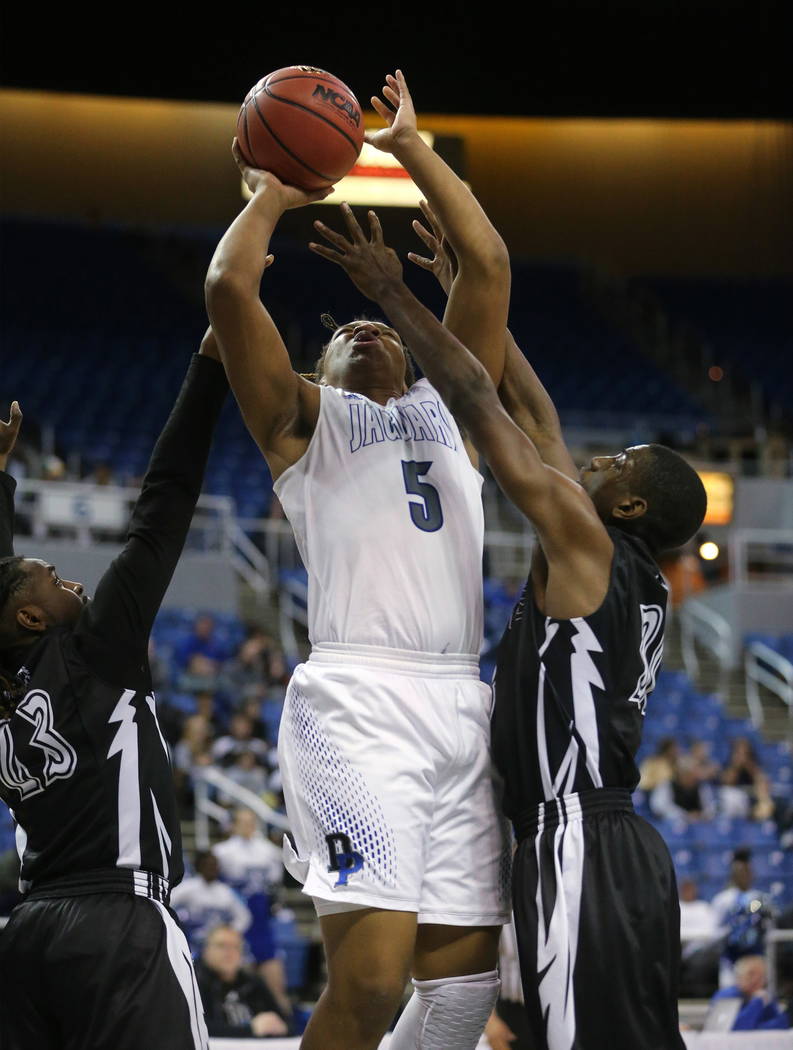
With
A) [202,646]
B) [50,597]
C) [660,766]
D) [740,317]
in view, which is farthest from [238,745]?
[740,317]

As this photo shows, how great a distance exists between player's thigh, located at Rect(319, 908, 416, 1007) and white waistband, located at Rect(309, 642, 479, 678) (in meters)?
0.55

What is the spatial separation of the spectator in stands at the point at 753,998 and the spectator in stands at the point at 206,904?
2698 millimetres

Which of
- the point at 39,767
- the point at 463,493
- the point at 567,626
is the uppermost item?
the point at 463,493

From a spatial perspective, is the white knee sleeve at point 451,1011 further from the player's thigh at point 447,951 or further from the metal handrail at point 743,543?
the metal handrail at point 743,543

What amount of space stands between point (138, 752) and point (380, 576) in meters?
0.68

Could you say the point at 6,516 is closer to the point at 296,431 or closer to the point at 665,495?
the point at 296,431

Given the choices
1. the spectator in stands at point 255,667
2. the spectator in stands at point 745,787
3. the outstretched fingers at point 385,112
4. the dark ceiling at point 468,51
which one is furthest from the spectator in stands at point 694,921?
the dark ceiling at point 468,51

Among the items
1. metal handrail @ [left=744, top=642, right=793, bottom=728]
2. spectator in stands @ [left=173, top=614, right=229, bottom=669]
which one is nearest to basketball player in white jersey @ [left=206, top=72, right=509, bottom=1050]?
spectator in stands @ [left=173, top=614, right=229, bottom=669]

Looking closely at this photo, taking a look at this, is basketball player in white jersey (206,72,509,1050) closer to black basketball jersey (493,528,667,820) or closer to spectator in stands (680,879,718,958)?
black basketball jersey (493,528,667,820)

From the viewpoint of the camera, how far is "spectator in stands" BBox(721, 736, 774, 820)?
11.0m

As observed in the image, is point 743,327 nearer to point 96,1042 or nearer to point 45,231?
point 45,231

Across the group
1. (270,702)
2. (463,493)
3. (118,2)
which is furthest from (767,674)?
(463,493)

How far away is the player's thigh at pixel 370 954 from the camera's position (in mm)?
2980

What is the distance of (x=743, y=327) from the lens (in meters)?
21.8
